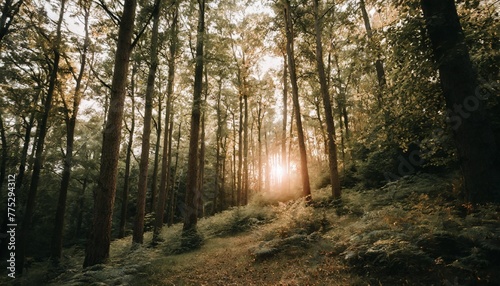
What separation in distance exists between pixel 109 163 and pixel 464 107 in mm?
7947

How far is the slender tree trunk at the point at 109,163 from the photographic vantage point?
681 centimetres

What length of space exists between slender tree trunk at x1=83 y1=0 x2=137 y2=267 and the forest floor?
50cm

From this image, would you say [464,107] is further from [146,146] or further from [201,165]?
[201,165]

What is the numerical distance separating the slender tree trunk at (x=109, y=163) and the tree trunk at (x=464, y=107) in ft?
23.2

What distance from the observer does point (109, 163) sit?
6879 millimetres

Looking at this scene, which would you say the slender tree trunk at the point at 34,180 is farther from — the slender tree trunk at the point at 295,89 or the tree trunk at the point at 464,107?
the tree trunk at the point at 464,107

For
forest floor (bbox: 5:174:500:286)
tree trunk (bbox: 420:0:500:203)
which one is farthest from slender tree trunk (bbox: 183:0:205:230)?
tree trunk (bbox: 420:0:500:203)

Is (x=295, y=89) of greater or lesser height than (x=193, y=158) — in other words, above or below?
above

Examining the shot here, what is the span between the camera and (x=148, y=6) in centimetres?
1201

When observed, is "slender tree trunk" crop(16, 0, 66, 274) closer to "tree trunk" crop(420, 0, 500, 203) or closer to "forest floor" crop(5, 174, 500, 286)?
"forest floor" crop(5, 174, 500, 286)

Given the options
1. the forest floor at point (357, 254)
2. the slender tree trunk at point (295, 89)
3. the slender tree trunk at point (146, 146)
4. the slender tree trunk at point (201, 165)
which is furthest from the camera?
the slender tree trunk at point (201, 165)

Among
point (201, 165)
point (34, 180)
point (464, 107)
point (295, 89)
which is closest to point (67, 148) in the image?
point (34, 180)

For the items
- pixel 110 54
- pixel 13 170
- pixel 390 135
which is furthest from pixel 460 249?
pixel 13 170

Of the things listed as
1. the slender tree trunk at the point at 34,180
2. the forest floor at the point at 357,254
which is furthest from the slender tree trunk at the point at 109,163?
the slender tree trunk at the point at 34,180
